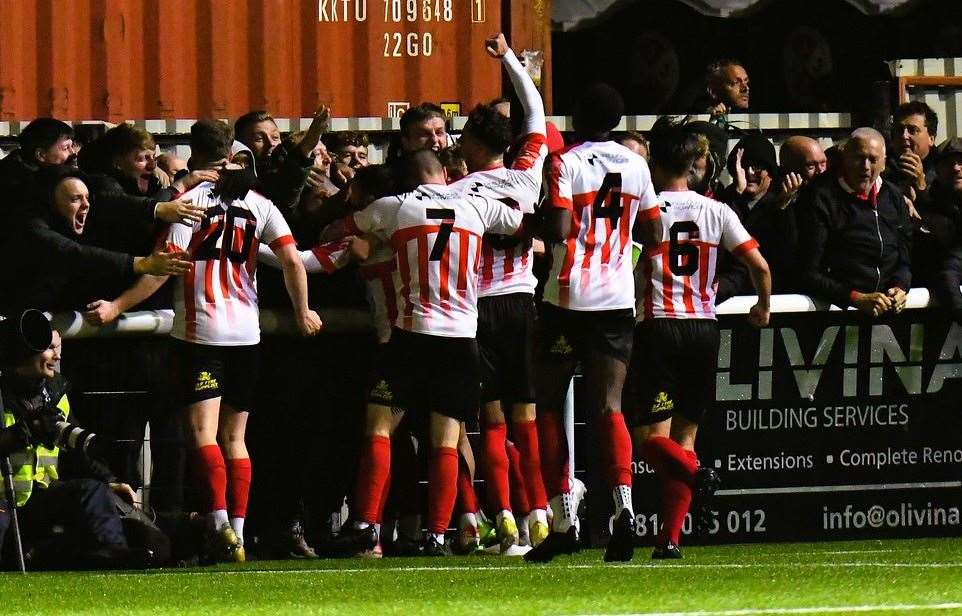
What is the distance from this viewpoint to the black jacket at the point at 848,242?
10406mm

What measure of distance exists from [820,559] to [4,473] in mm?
3387

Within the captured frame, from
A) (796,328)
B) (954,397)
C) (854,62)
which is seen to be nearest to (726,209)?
(796,328)

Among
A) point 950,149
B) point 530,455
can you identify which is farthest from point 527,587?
point 950,149

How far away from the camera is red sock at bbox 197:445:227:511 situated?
9.23 m

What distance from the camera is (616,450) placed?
9094 millimetres

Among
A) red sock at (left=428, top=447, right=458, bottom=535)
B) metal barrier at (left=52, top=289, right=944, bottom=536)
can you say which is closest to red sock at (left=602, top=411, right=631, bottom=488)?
red sock at (left=428, top=447, right=458, bottom=535)

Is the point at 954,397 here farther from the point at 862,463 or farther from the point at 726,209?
the point at 726,209

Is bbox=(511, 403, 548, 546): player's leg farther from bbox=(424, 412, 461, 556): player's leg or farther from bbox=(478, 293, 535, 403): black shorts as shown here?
bbox=(424, 412, 461, 556): player's leg

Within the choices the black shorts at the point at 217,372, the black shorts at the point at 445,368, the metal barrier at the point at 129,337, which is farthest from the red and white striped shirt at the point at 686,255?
the black shorts at the point at 217,372

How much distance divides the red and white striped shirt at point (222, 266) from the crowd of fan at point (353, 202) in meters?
0.15

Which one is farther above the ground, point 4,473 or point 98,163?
point 98,163

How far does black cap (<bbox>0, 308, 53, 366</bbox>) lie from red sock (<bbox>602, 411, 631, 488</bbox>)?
2393mm

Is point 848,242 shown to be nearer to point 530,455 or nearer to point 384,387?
point 530,455

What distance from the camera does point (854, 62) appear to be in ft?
68.9
